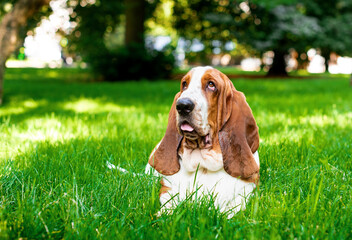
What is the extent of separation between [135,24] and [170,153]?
15.5 meters

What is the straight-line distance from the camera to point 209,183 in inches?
89.8

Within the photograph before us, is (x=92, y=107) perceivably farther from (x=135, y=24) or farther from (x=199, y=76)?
(x=135, y=24)

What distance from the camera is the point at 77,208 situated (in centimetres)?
207

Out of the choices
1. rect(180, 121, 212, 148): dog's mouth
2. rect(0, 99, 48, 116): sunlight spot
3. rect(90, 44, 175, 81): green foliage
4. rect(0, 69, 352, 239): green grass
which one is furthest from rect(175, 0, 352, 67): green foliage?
rect(180, 121, 212, 148): dog's mouth

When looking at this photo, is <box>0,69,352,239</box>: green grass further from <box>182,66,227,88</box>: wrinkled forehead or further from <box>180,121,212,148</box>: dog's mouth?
<box>182,66,227,88</box>: wrinkled forehead

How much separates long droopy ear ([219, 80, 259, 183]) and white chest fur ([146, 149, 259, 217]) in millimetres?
57

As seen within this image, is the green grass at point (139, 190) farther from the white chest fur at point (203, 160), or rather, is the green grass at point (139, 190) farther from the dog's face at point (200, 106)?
the dog's face at point (200, 106)

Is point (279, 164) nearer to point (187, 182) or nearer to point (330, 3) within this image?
point (187, 182)

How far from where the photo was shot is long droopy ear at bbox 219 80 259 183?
2.22 metres

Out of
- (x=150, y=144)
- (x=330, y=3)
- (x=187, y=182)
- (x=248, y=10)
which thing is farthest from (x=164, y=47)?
(x=187, y=182)

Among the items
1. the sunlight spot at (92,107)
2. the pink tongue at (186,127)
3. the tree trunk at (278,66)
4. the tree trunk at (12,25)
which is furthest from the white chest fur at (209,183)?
the tree trunk at (278,66)

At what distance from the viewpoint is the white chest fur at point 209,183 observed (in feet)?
7.35

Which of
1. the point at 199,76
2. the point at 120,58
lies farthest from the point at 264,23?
the point at 199,76

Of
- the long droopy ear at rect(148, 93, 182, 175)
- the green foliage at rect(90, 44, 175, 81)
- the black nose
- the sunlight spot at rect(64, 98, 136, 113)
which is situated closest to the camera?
the black nose
